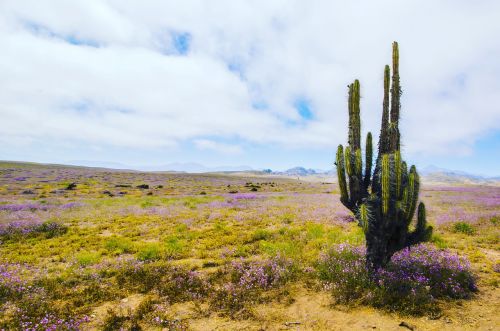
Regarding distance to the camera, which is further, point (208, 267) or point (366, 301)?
point (208, 267)

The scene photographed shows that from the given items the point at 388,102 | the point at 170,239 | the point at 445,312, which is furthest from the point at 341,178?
the point at 170,239

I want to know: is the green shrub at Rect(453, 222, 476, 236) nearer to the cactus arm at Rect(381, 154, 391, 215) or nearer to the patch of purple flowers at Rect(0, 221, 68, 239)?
the cactus arm at Rect(381, 154, 391, 215)

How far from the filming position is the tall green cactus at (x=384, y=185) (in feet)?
24.3

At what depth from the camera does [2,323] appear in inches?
233

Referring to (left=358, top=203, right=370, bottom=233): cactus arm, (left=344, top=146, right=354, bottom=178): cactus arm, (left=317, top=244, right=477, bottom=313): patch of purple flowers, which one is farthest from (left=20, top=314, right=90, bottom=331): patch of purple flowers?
(left=344, top=146, right=354, bottom=178): cactus arm

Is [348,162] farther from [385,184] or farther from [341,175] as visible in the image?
[385,184]

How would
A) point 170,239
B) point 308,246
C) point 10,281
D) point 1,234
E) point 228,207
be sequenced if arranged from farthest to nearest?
point 228,207 < point 1,234 < point 170,239 < point 308,246 < point 10,281

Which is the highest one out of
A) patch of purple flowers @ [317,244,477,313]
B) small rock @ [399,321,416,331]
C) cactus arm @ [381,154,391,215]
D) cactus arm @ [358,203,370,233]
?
cactus arm @ [381,154,391,215]

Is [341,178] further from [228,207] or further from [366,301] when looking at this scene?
[228,207]

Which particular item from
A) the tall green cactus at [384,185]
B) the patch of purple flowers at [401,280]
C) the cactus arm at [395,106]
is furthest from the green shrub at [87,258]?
the cactus arm at [395,106]

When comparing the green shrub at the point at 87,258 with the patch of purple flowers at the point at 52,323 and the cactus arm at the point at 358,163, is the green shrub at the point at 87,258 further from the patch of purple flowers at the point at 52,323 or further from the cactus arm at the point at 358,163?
the cactus arm at the point at 358,163

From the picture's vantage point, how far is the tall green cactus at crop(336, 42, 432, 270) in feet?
24.3

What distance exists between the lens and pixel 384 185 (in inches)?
289

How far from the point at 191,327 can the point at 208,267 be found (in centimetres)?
348
